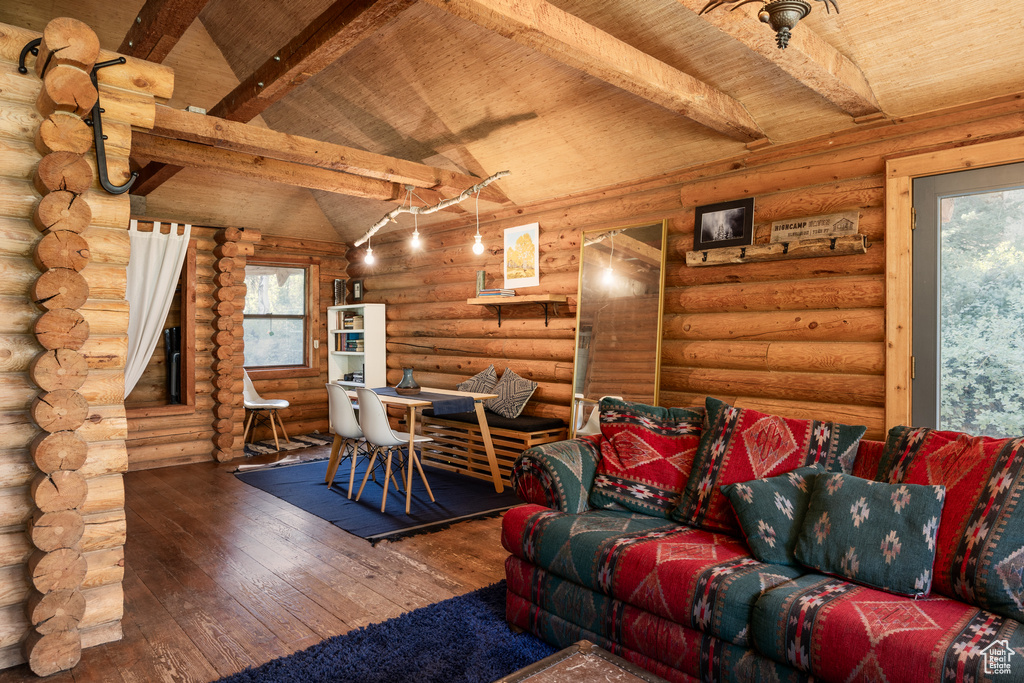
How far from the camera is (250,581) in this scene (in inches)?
139

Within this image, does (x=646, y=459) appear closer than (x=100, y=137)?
No

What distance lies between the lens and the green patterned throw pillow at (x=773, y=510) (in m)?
2.41

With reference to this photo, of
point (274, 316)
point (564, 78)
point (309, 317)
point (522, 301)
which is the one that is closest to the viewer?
point (564, 78)

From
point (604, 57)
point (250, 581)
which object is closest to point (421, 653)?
point (250, 581)

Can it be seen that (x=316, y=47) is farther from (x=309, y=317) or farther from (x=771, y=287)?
(x=309, y=317)

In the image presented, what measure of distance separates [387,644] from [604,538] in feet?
3.53

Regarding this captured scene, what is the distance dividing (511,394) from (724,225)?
2.60 metres

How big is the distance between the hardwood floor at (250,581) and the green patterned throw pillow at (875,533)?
1.83 meters

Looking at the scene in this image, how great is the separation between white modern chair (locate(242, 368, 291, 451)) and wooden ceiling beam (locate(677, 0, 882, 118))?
19.9 ft

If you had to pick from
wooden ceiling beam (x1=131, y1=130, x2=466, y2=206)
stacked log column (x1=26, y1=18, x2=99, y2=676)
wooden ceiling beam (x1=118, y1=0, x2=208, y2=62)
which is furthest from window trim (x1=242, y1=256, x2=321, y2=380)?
stacked log column (x1=26, y1=18, x2=99, y2=676)

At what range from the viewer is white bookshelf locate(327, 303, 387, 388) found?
8.04 m

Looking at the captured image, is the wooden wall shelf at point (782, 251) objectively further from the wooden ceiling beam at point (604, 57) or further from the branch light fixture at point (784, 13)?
the branch light fixture at point (784, 13)

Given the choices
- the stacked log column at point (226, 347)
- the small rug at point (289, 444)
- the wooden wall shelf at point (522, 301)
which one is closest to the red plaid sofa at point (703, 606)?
the wooden wall shelf at point (522, 301)

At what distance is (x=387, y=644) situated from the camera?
2777 millimetres
